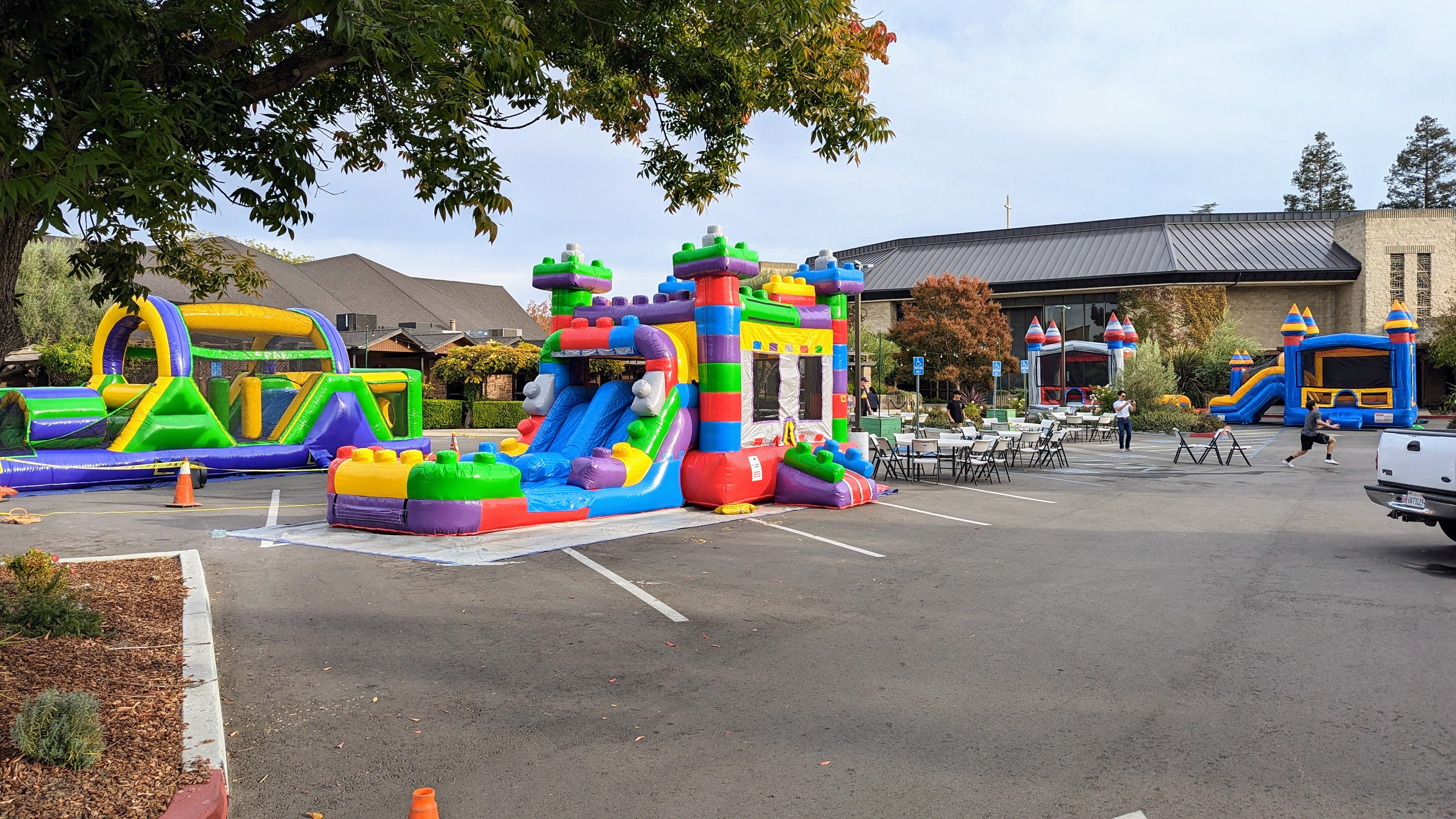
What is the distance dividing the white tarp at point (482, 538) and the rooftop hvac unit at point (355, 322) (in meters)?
26.0

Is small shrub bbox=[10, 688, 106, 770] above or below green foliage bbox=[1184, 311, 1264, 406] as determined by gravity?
below

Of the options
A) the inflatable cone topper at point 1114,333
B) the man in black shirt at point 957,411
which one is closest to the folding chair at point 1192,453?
the man in black shirt at point 957,411

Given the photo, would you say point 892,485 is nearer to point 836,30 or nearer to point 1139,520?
point 1139,520

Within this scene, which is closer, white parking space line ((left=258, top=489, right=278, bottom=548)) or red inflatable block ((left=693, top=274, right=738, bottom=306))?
white parking space line ((left=258, top=489, right=278, bottom=548))

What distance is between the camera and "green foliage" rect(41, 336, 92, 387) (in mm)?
25203

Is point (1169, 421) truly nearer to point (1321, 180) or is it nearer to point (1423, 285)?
point (1423, 285)

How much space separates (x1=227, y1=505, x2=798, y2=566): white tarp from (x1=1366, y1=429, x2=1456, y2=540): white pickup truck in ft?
23.0

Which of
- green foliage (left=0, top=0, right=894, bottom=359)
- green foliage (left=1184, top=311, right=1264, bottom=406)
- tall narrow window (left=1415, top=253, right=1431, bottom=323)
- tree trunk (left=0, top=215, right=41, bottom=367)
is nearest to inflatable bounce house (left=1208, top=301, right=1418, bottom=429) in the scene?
green foliage (left=1184, top=311, right=1264, bottom=406)

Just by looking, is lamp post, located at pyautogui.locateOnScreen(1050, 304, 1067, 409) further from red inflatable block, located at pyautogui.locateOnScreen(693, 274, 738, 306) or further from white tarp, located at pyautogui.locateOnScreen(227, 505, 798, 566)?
white tarp, located at pyautogui.locateOnScreen(227, 505, 798, 566)

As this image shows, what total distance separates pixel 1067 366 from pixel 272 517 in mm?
37246

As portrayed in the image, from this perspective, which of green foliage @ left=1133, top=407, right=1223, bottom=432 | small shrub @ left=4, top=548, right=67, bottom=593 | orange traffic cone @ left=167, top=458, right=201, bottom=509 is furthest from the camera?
green foliage @ left=1133, top=407, right=1223, bottom=432

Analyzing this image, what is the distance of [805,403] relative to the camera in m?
14.0

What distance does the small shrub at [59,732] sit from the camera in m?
3.70

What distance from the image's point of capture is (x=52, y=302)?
96.3 ft
